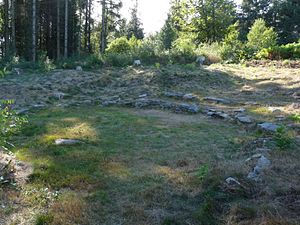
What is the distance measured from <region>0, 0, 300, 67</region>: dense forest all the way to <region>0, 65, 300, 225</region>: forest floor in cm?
764

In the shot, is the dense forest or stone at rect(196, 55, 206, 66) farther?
the dense forest

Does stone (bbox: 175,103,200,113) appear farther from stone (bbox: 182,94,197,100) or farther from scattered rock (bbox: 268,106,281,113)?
scattered rock (bbox: 268,106,281,113)

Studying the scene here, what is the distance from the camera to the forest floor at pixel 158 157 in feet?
13.5

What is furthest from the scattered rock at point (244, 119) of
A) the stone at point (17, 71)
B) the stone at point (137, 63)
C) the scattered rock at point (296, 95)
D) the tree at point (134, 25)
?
the tree at point (134, 25)

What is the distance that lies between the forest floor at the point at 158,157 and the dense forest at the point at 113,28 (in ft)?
25.1

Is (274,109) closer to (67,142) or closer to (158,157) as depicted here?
(158,157)

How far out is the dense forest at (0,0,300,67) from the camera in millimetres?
22656

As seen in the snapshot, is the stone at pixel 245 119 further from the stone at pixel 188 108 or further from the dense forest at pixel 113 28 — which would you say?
the dense forest at pixel 113 28

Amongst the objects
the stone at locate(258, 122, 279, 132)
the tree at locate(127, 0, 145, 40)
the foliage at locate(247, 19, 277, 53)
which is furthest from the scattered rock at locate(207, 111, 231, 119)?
the tree at locate(127, 0, 145, 40)

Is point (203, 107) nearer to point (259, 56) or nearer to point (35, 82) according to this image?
point (35, 82)

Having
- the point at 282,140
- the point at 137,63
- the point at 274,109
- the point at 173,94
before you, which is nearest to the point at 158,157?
the point at 282,140

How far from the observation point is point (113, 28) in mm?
38938

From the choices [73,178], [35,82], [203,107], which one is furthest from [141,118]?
[35,82]

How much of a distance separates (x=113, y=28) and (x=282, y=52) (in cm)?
2570
